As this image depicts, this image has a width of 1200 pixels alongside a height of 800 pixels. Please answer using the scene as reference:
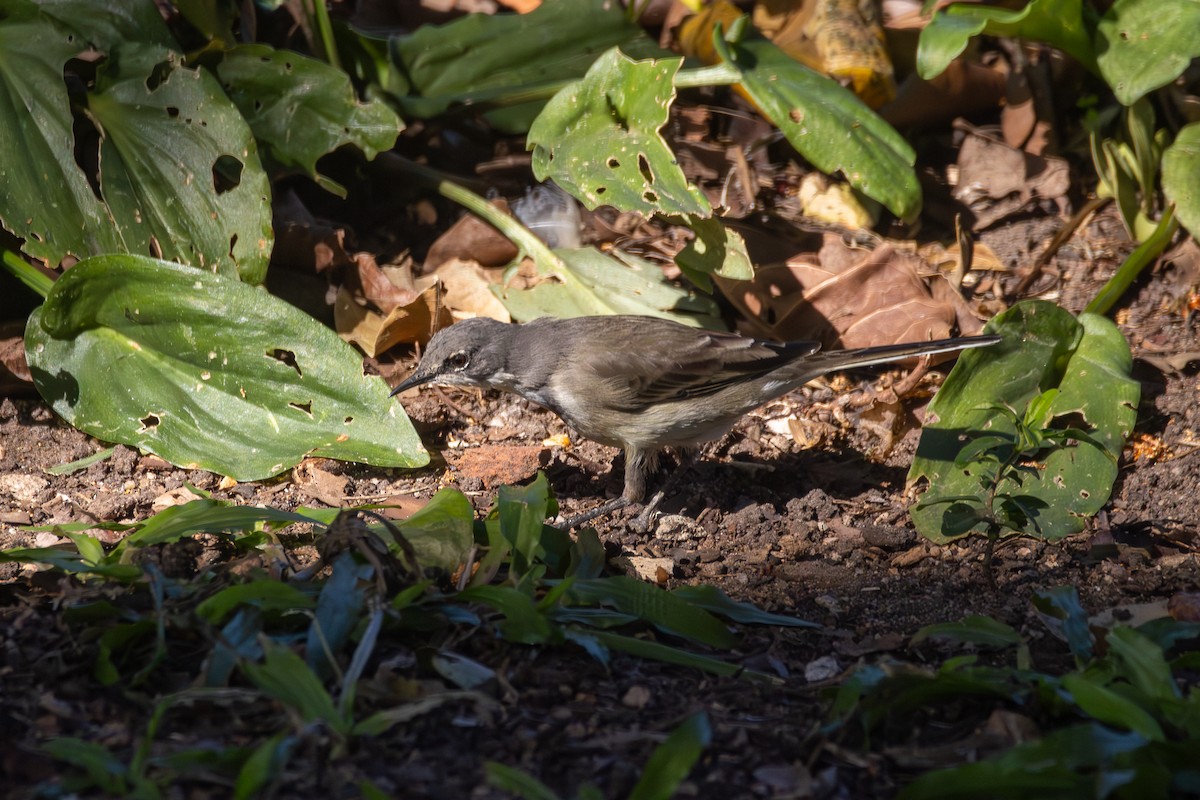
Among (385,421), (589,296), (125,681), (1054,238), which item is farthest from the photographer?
(1054,238)

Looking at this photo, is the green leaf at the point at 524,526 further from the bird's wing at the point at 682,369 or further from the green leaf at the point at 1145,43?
the green leaf at the point at 1145,43

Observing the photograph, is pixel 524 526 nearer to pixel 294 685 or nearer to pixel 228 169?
pixel 294 685

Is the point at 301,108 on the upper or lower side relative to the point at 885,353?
upper

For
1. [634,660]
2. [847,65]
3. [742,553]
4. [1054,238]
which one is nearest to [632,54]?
[847,65]

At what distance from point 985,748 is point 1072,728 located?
0.85ft

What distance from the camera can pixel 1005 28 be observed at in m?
6.64

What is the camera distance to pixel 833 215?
7941mm

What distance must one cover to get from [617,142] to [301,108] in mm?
1871

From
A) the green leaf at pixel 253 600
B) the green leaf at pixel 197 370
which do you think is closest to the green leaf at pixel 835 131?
the green leaf at pixel 197 370

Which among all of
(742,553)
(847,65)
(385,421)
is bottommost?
(742,553)

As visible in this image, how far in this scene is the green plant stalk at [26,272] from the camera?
605 cm

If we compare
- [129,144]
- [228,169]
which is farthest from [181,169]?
[228,169]

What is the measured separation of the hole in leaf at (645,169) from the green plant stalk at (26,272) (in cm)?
313

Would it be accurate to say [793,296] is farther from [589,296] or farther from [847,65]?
[847,65]
